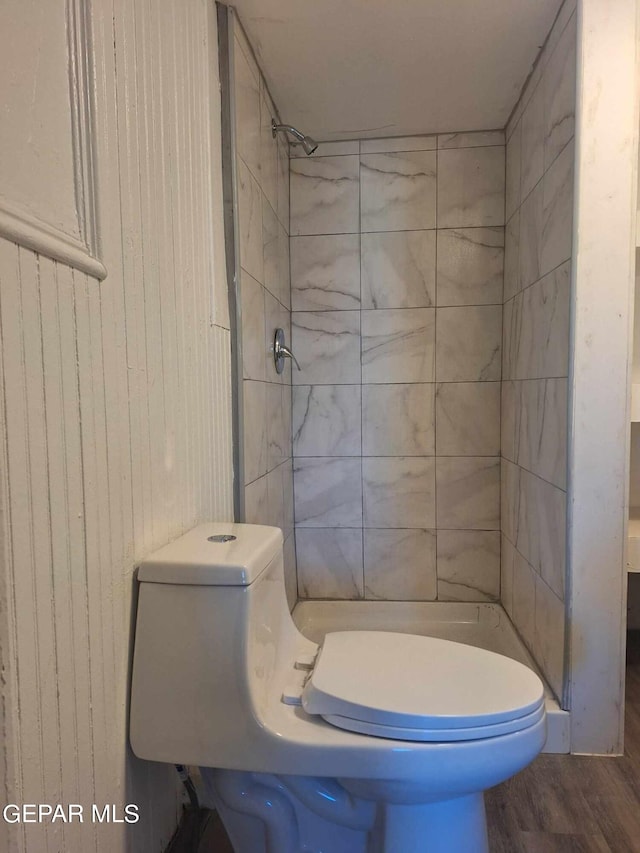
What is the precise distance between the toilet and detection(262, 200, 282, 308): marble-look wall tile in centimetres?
110

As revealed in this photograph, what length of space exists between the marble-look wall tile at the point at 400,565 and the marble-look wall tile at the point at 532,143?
55.2 inches

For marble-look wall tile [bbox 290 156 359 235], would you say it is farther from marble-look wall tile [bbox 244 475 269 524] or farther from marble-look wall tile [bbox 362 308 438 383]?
marble-look wall tile [bbox 244 475 269 524]

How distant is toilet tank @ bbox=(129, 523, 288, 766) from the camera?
2.97 feet

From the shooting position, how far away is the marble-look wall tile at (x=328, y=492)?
2.29m

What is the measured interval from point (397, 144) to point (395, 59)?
515 mm

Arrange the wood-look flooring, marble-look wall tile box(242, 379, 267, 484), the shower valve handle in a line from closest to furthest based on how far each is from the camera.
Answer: the wood-look flooring < marble-look wall tile box(242, 379, 267, 484) < the shower valve handle

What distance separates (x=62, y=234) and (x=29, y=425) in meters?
0.27

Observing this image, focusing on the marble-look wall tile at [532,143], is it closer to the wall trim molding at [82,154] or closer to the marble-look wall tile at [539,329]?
the marble-look wall tile at [539,329]

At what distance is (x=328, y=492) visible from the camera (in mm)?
2301

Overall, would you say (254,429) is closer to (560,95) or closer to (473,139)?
(560,95)

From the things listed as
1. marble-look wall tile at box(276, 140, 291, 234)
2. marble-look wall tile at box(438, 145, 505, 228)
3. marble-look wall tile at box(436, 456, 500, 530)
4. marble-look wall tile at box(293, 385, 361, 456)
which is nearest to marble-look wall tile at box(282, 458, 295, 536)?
marble-look wall tile at box(293, 385, 361, 456)

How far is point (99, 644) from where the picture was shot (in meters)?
0.83

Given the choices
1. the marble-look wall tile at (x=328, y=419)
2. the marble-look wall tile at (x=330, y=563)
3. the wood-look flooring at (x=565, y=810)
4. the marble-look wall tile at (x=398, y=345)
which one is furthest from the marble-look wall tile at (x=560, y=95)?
the wood-look flooring at (x=565, y=810)

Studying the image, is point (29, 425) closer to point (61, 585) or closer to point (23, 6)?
point (61, 585)
